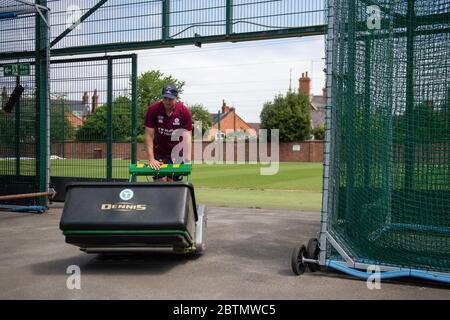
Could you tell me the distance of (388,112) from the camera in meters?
5.94

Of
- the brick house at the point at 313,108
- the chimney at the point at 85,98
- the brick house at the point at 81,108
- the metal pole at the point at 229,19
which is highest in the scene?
the brick house at the point at 313,108

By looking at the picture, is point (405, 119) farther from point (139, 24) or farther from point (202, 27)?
point (139, 24)

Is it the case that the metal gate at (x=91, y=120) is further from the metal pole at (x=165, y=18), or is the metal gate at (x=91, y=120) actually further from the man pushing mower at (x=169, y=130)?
the man pushing mower at (x=169, y=130)

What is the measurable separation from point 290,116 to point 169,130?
46136 mm

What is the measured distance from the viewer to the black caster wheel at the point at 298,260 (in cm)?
542

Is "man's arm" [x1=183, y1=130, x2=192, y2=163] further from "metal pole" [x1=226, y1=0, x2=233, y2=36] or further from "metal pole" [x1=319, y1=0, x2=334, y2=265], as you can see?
"metal pole" [x1=226, y1=0, x2=233, y2=36]

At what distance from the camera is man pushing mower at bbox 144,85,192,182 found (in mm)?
6898

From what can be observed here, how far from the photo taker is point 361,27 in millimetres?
5840

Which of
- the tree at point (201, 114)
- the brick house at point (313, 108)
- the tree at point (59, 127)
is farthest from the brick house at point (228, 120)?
the tree at point (59, 127)

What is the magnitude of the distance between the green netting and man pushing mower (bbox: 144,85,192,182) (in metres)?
2.10

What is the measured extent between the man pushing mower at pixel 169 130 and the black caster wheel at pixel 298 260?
2.03 m
